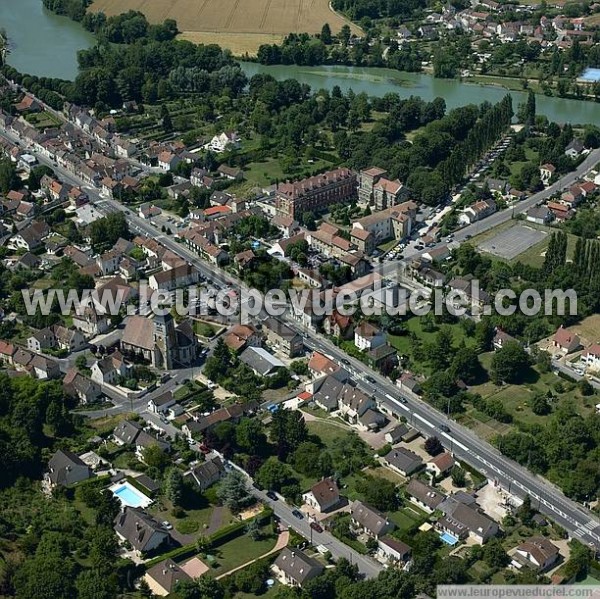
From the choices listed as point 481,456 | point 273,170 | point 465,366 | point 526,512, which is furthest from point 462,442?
point 273,170

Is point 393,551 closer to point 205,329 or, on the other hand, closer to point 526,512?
point 526,512

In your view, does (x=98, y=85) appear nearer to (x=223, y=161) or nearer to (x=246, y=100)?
(x=246, y=100)

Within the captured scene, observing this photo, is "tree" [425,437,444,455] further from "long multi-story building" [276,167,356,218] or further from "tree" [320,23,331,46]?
"tree" [320,23,331,46]

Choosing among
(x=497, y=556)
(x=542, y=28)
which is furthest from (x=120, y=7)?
(x=497, y=556)

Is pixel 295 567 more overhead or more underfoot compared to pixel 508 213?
more underfoot

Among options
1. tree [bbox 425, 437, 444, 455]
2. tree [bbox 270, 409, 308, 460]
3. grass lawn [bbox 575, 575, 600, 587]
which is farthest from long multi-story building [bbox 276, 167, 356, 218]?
grass lawn [bbox 575, 575, 600, 587]

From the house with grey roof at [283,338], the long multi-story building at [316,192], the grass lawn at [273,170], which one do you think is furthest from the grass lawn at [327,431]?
the grass lawn at [273,170]

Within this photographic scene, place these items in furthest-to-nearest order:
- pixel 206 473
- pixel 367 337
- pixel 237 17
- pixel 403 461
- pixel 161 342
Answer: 1. pixel 237 17
2. pixel 367 337
3. pixel 161 342
4. pixel 403 461
5. pixel 206 473
